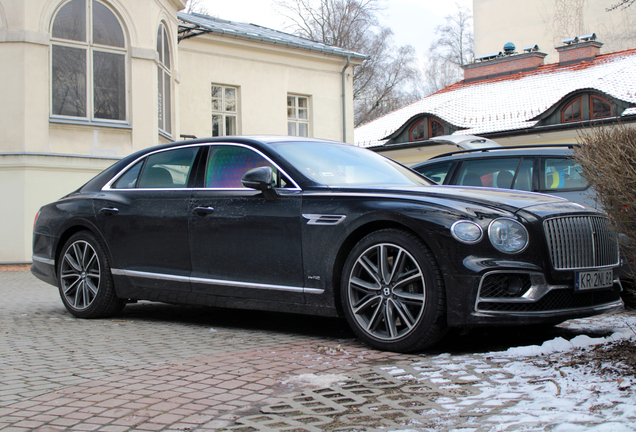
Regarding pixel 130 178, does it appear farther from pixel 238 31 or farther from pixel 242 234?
pixel 238 31

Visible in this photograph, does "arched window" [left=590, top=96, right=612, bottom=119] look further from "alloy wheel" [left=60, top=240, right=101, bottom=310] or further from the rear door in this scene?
"alloy wheel" [left=60, top=240, right=101, bottom=310]

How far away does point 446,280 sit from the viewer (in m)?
4.47

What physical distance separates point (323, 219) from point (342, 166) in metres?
0.81

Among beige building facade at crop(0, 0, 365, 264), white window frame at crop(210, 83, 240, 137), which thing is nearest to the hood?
beige building facade at crop(0, 0, 365, 264)

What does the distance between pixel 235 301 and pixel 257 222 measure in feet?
2.27

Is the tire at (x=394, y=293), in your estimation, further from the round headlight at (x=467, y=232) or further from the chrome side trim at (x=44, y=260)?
the chrome side trim at (x=44, y=260)

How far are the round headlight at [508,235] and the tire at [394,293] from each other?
425 millimetres

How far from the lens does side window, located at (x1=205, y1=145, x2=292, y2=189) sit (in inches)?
227

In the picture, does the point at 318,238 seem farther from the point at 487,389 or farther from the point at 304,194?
the point at 487,389

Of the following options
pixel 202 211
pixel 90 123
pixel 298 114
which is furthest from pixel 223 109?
pixel 202 211

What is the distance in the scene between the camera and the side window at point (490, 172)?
290 inches

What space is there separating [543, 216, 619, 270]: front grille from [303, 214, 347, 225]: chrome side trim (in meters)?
1.42

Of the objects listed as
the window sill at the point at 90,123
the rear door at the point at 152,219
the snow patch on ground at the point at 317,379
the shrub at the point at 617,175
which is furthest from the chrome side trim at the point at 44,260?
the window sill at the point at 90,123

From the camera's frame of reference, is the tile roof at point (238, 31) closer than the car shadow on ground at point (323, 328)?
No
